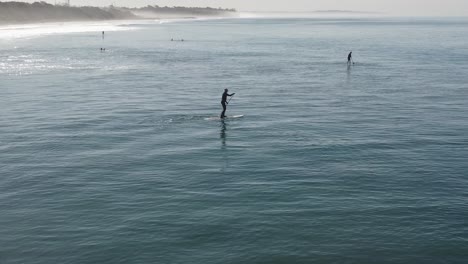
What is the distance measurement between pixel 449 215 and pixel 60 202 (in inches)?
880

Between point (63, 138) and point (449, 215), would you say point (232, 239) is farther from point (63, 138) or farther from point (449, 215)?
point (63, 138)

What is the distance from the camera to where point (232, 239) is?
2527 centimetres

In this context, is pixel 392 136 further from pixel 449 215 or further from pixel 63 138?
pixel 63 138

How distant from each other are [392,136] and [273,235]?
24.0 metres

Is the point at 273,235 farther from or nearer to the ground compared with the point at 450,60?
nearer to the ground

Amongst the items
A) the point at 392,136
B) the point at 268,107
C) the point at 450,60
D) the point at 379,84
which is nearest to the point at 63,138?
the point at 268,107

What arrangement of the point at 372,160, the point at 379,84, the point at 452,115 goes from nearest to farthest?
1. the point at 372,160
2. the point at 452,115
3. the point at 379,84

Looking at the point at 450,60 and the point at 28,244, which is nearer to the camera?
the point at 28,244

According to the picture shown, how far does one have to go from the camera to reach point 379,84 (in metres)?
77.8

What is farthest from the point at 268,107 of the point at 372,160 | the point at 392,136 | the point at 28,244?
the point at 28,244

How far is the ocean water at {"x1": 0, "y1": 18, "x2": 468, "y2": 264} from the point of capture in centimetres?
2478

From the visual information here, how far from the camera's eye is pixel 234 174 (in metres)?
35.2

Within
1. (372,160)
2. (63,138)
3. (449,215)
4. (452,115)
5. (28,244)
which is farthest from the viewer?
(452,115)

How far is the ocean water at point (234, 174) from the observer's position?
2478cm
